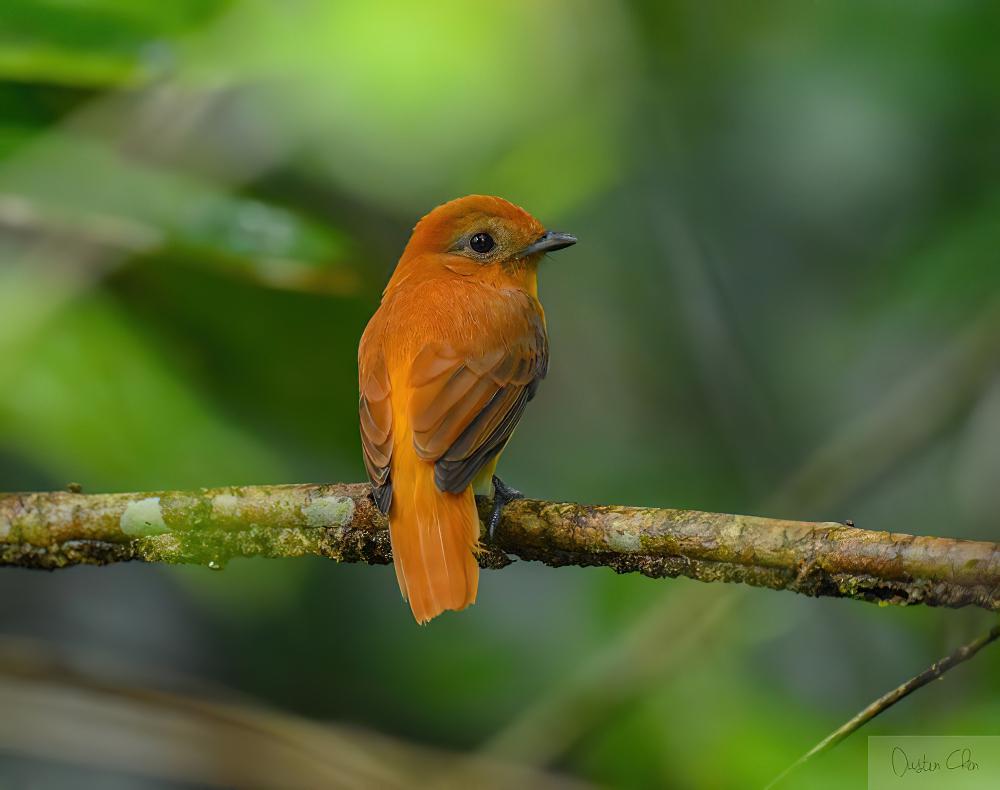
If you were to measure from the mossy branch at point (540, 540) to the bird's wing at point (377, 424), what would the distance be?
90 mm

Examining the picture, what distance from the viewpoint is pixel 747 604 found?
398 cm

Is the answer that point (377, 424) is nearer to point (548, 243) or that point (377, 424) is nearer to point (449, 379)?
point (449, 379)

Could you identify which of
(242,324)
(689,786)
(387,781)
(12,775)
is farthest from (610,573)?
(12,775)

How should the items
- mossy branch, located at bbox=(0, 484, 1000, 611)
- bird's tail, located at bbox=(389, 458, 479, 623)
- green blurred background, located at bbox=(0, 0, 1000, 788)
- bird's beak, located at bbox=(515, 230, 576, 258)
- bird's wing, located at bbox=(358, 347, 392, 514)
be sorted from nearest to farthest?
mossy branch, located at bbox=(0, 484, 1000, 611), bird's tail, located at bbox=(389, 458, 479, 623), bird's wing, located at bbox=(358, 347, 392, 514), green blurred background, located at bbox=(0, 0, 1000, 788), bird's beak, located at bbox=(515, 230, 576, 258)

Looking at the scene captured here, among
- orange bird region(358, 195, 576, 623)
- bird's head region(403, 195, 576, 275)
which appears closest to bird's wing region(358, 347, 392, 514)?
orange bird region(358, 195, 576, 623)

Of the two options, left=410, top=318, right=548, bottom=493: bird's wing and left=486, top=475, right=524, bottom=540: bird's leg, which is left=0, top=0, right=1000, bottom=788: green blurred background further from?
left=486, top=475, right=524, bottom=540: bird's leg

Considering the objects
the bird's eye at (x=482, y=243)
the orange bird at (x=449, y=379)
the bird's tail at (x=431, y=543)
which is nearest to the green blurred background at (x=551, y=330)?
the orange bird at (x=449, y=379)

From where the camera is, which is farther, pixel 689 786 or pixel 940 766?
pixel 689 786

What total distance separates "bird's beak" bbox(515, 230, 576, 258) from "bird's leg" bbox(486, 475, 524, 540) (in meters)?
1.05

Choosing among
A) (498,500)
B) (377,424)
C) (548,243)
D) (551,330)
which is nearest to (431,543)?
(498,500)

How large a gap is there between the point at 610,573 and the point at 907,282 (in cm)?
176

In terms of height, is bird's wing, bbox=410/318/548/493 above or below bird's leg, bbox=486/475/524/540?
above

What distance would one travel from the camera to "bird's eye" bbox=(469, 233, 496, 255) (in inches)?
157

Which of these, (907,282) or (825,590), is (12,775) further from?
(907,282)
